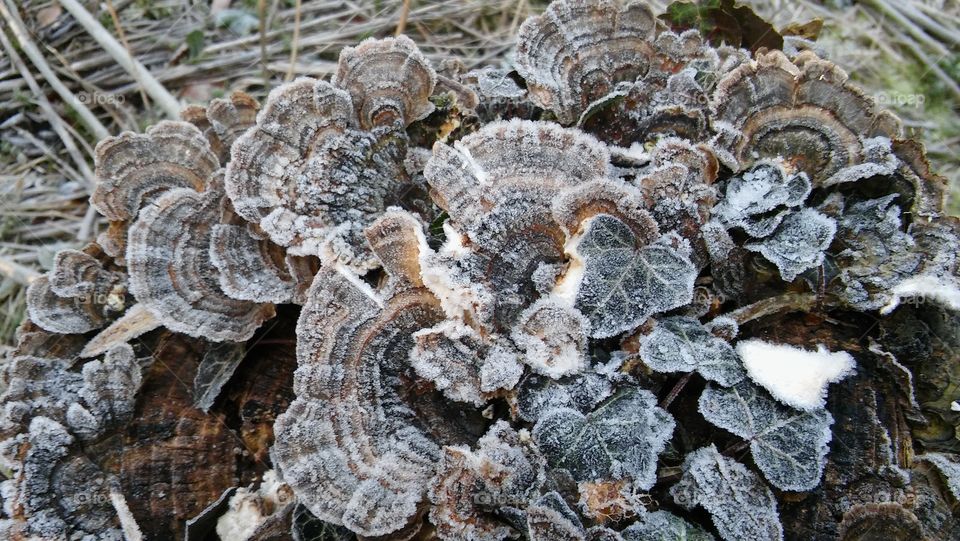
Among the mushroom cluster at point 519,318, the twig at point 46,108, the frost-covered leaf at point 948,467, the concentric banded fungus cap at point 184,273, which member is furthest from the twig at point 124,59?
the frost-covered leaf at point 948,467

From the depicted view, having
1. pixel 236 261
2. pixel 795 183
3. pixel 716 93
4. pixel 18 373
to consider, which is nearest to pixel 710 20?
pixel 716 93

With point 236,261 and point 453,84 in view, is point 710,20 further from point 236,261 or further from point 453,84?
point 236,261

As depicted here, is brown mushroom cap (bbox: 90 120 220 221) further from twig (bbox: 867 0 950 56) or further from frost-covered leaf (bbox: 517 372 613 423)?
twig (bbox: 867 0 950 56)

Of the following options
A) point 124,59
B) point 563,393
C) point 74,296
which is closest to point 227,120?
point 74,296

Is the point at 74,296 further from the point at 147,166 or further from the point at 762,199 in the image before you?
the point at 762,199

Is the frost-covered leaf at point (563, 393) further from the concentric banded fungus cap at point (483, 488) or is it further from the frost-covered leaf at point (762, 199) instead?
the frost-covered leaf at point (762, 199)

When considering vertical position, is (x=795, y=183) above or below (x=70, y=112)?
above
